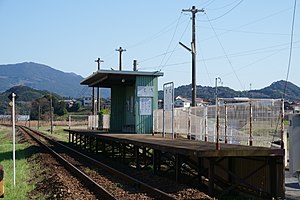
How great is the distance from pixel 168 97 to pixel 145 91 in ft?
18.6

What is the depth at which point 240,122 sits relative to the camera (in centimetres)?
1346

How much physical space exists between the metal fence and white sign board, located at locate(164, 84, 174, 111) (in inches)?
32.1

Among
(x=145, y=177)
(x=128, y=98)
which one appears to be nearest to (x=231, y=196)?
(x=145, y=177)

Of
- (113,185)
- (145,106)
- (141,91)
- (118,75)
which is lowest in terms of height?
(113,185)

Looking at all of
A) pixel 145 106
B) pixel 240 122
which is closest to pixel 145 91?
pixel 145 106

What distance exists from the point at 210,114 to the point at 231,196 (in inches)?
176

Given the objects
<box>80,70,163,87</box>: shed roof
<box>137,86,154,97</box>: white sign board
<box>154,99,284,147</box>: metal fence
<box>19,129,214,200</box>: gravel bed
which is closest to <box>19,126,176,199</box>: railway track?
<box>19,129,214,200</box>: gravel bed

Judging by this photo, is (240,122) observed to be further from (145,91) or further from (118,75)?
(118,75)

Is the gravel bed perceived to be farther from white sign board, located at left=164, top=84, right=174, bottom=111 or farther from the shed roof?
the shed roof

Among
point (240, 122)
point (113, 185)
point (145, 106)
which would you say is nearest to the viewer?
point (240, 122)

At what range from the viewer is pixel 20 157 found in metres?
24.8

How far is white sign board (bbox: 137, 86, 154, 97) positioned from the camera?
24938 millimetres

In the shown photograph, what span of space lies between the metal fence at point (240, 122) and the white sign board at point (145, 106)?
6225 millimetres

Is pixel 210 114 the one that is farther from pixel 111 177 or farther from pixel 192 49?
pixel 192 49
